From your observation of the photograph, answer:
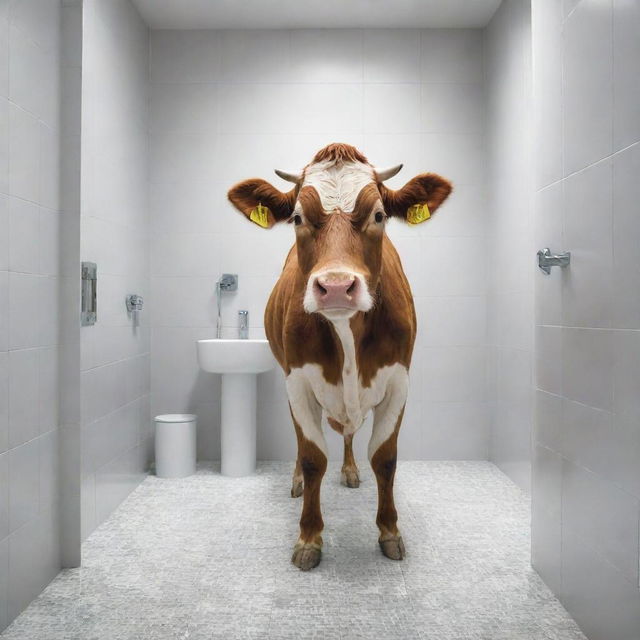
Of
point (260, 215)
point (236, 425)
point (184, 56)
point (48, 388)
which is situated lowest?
point (236, 425)

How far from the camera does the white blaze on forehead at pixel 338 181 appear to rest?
5.96ft

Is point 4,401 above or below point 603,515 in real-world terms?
above

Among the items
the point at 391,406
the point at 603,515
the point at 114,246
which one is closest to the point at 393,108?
the point at 114,246

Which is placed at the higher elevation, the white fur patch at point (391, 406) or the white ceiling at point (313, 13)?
the white ceiling at point (313, 13)

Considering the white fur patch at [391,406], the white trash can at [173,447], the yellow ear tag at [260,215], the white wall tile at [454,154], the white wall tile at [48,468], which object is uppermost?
the white wall tile at [454,154]

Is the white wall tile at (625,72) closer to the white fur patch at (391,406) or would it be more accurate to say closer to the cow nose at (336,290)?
the cow nose at (336,290)

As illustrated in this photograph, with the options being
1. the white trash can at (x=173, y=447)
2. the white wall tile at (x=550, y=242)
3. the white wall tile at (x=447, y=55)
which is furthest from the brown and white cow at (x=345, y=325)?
the white wall tile at (x=447, y=55)

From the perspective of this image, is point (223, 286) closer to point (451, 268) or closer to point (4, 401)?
point (451, 268)

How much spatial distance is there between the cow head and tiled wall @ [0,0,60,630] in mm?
919

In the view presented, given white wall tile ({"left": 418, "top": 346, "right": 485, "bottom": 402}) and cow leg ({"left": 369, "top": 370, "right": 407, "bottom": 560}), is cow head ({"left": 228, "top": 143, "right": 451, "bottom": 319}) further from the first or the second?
white wall tile ({"left": 418, "top": 346, "right": 485, "bottom": 402})

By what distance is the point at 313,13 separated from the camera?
3.46 m

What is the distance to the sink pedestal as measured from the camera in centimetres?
330

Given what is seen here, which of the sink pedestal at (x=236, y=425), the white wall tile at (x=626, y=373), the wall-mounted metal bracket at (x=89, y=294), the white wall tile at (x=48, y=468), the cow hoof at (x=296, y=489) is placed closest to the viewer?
the white wall tile at (x=626, y=373)

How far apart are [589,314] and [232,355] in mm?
2072
